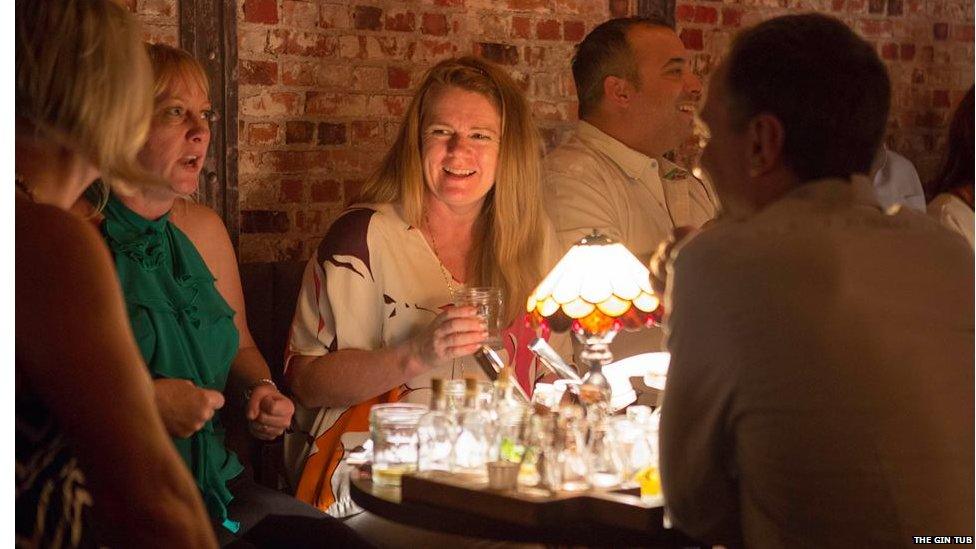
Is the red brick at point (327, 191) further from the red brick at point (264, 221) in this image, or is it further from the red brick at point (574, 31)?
the red brick at point (574, 31)

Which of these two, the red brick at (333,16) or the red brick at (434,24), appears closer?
the red brick at (333,16)

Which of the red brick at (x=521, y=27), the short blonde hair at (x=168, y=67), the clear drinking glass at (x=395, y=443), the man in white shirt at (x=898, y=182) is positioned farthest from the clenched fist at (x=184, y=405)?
the man in white shirt at (x=898, y=182)

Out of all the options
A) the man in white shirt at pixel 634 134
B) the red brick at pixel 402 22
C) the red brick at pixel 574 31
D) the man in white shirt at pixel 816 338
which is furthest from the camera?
the red brick at pixel 574 31

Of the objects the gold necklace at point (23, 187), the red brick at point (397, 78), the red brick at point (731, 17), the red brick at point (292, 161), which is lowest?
the red brick at point (292, 161)

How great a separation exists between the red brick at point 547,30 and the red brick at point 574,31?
0.11ft

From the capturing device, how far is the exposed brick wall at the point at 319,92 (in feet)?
12.5

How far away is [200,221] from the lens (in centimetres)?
308

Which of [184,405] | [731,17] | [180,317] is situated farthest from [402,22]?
[184,405]

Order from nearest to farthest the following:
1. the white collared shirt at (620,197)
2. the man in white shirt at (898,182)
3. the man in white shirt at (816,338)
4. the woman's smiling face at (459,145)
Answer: the man in white shirt at (816,338), the woman's smiling face at (459,145), the white collared shirt at (620,197), the man in white shirt at (898,182)

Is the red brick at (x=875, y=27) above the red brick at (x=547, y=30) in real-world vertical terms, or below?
above

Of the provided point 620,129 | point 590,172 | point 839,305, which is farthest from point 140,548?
point 620,129

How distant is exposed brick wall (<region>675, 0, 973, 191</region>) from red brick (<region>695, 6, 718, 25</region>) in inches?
7.6

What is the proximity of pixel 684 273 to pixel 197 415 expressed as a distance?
1.06 metres

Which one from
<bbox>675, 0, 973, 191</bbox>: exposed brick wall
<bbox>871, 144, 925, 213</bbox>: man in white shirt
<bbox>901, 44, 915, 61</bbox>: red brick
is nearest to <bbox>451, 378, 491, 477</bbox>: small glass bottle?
<bbox>871, 144, 925, 213</bbox>: man in white shirt
